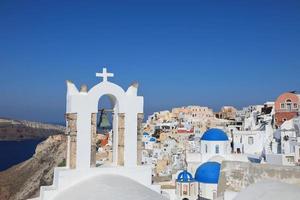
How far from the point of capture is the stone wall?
8.31 metres

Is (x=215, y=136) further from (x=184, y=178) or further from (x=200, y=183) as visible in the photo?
(x=184, y=178)

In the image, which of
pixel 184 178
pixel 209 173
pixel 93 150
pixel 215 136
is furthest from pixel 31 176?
pixel 93 150

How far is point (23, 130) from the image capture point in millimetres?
143875

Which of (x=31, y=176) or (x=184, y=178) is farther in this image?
(x=31, y=176)

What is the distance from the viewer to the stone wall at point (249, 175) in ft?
27.3

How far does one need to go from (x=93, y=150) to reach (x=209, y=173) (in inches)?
554

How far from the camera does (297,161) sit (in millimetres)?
21250

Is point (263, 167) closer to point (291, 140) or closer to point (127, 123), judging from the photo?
point (127, 123)

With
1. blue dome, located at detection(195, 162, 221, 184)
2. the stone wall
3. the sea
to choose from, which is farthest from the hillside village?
the sea

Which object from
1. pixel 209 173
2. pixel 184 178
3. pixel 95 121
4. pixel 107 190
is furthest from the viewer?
pixel 209 173

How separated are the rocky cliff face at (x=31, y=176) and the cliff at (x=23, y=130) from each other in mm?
89118

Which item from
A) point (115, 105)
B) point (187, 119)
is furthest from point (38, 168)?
point (115, 105)

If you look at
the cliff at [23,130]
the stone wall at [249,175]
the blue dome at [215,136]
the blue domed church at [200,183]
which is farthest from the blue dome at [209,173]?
the cliff at [23,130]

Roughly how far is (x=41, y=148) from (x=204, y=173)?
35598 millimetres
